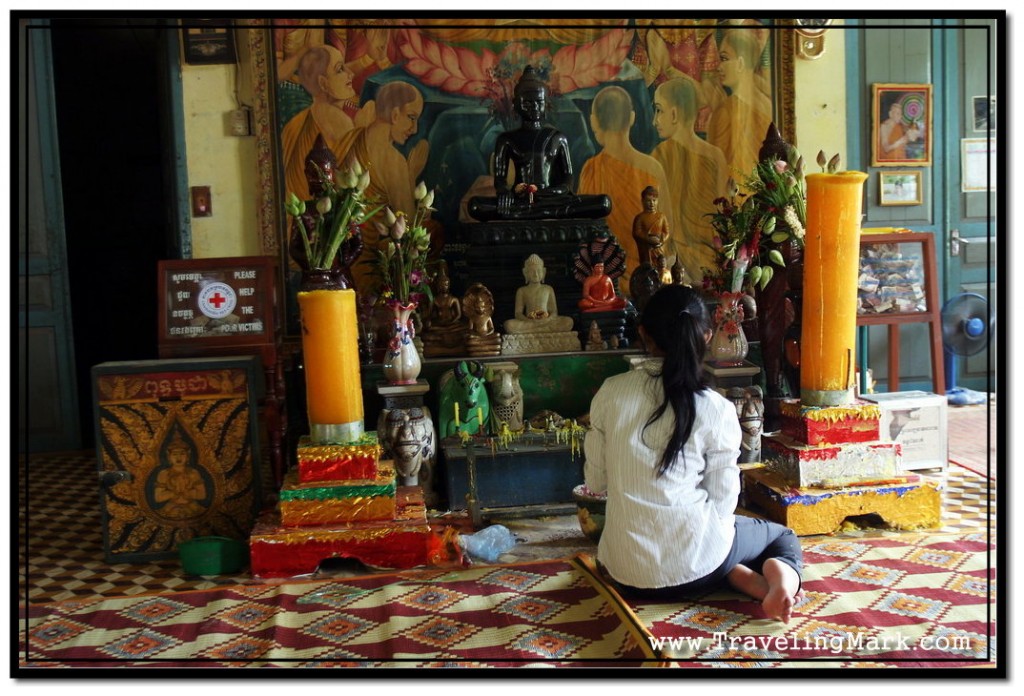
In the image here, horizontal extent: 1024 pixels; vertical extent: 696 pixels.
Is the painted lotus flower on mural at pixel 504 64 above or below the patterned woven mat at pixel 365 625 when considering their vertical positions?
above

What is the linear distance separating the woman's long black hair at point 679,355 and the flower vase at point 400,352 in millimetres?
1927

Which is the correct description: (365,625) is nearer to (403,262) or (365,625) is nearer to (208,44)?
(403,262)

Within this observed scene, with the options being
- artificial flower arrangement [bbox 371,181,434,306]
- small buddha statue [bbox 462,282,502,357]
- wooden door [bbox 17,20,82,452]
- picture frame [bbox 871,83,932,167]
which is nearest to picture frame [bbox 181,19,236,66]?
wooden door [bbox 17,20,82,452]

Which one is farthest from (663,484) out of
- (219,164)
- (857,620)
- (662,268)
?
(219,164)

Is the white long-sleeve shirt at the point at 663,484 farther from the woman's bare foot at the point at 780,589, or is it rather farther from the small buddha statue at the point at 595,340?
the small buddha statue at the point at 595,340

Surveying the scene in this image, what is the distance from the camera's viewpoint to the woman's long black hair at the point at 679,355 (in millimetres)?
2865

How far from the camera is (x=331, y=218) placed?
442cm

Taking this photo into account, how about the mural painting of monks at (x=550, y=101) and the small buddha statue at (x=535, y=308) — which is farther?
the mural painting of monks at (x=550, y=101)

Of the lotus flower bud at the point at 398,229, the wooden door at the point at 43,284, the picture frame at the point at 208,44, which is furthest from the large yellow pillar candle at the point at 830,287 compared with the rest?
the wooden door at the point at 43,284

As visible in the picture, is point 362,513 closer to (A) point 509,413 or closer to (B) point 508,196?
(A) point 509,413

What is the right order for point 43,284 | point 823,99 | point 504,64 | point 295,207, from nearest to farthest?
point 295,207 < point 43,284 < point 504,64 < point 823,99

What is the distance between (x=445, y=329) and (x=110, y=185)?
372 centimetres

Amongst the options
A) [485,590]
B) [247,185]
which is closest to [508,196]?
[247,185]

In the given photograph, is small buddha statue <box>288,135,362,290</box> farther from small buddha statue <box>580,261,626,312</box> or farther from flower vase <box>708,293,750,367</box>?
flower vase <box>708,293,750,367</box>
